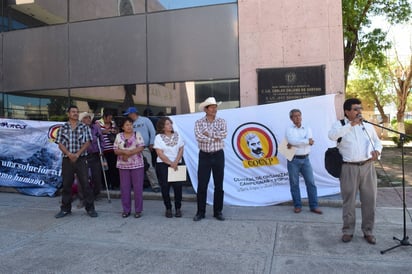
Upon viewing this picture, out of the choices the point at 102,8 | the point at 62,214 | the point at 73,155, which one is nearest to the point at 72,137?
the point at 73,155

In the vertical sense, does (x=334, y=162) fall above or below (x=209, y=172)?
above

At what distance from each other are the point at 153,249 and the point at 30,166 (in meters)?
4.79

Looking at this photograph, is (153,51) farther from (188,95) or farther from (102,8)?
(102,8)

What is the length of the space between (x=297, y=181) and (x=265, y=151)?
3.13 ft

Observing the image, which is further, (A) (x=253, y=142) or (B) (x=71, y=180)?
(A) (x=253, y=142)

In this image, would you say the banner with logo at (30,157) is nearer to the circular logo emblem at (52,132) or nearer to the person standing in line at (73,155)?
the circular logo emblem at (52,132)

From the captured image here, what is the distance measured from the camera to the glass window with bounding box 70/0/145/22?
30.1 ft

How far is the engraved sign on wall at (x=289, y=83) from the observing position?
7691mm

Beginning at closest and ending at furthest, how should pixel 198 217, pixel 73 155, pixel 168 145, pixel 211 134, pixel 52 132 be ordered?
pixel 211 134, pixel 198 217, pixel 168 145, pixel 73 155, pixel 52 132

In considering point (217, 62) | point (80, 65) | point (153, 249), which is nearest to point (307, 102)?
point (217, 62)

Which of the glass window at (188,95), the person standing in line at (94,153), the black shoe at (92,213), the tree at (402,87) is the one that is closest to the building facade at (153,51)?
the glass window at (188,95)

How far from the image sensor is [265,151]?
6.74 m

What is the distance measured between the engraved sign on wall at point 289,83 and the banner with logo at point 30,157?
4662 millimetres

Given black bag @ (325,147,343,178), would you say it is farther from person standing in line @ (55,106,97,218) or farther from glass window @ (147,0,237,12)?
glass window @ (147,0,237,12)
